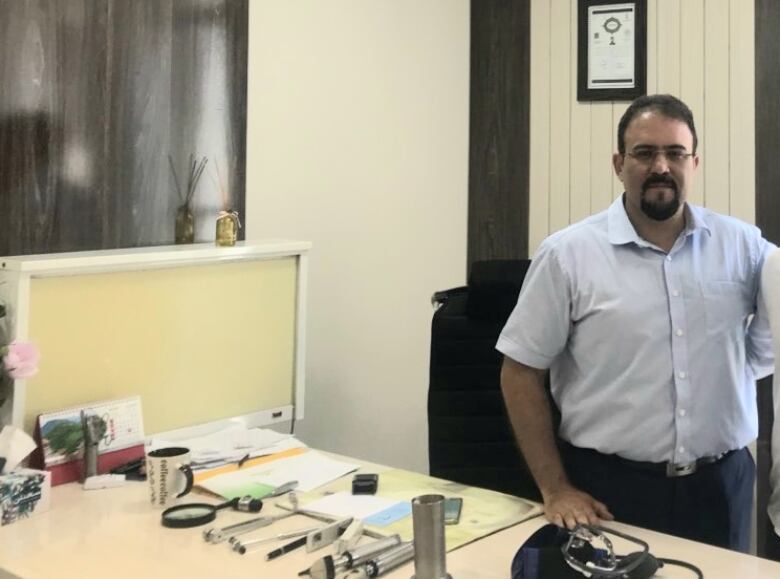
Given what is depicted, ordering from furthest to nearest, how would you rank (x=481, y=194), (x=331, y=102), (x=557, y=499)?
(x=481, y=194) < (x=331, y=102) < (x=557, y=499)

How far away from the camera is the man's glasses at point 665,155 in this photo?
1983mm

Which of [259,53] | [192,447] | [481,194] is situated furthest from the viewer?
[481,194]

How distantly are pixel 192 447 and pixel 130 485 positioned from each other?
230mm

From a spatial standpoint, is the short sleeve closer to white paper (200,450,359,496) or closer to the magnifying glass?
white paper (200,450,359,496)

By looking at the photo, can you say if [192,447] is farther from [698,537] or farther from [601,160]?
[601,160]

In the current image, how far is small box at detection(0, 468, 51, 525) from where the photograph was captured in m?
1.81

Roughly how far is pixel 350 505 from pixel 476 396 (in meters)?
0.74

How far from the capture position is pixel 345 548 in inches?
65.0

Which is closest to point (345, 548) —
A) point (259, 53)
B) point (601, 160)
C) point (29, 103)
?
point (29, 103)

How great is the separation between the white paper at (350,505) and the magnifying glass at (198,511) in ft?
0.38

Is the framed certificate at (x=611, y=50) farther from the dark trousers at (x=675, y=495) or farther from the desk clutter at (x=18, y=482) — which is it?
the desk clutter at (x=18, y=482)

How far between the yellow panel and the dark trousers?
100 centimetres

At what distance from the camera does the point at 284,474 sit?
214 cm

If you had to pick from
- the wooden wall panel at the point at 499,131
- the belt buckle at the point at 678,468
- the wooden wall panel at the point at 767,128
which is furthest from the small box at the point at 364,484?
the wooden wall panel at the point at 499,131
